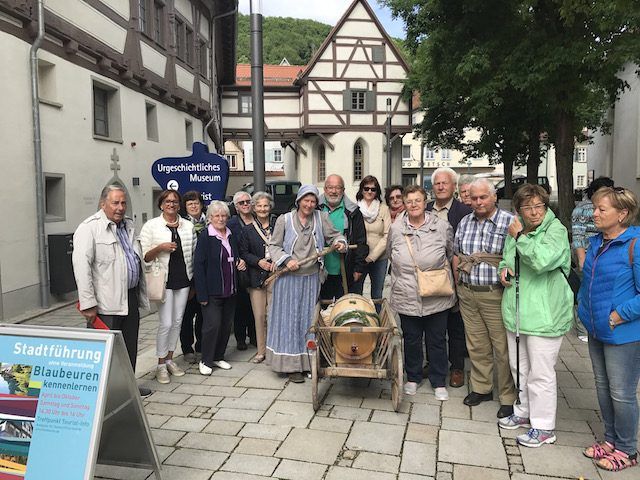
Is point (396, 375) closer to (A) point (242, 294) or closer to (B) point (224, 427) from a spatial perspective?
(B) point (224, 427)

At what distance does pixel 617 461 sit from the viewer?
10.9 feet

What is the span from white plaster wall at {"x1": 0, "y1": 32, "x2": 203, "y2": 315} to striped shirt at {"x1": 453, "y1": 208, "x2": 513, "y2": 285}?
6866mm

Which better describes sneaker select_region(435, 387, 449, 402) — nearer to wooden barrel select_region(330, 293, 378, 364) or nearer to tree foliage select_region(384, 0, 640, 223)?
wooden barrel select_region(330, 293, 378, 364)

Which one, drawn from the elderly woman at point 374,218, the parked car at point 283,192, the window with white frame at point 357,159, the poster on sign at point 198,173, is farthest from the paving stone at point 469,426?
the window with white frame at point 357,159

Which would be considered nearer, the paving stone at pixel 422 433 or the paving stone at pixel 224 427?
the paving stone at pixel 422 433

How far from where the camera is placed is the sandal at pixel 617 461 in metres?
3.31

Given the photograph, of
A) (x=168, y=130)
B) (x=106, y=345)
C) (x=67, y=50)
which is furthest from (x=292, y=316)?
(x=168, y=130)

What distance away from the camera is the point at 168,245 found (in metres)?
4.88

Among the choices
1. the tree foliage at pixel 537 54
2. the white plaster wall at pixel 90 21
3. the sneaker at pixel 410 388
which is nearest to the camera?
the sneaker at pixel 410 388

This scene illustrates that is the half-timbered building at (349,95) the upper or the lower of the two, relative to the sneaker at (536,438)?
upper

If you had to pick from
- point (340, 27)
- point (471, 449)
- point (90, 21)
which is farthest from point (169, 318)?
point (340, 27)

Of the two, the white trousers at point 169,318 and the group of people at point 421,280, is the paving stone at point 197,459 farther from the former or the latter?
the white trousers at point 169,318

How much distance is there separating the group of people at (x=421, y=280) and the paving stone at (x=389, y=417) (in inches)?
17.8

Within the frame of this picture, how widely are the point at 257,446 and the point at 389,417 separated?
3.57ft
